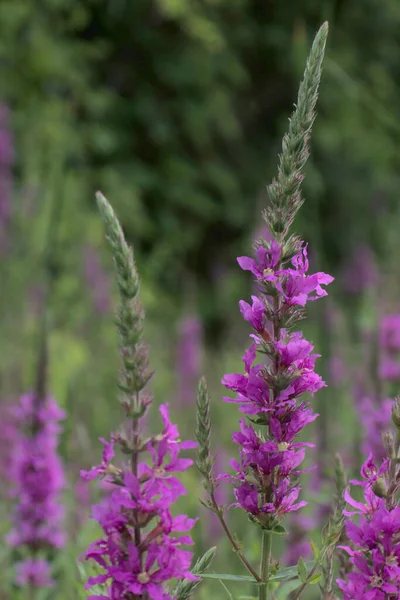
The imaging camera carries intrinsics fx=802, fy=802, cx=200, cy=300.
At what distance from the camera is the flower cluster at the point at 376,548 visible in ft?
3.91

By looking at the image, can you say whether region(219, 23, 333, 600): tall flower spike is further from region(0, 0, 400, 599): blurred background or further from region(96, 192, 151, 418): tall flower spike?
region(0, 0, 400, 599): blurred background

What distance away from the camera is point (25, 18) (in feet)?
25.3

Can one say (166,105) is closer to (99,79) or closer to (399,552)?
(99,79)

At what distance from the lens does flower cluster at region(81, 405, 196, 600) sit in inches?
45.0

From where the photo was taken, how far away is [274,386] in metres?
1.25

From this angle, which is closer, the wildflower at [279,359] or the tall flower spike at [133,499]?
the tall flower spike at [133,499]

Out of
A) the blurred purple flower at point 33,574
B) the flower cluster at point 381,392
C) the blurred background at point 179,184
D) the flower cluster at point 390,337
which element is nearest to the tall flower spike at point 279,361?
the flower cluster at point 381,392

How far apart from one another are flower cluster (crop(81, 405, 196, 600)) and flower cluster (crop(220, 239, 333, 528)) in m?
0.12

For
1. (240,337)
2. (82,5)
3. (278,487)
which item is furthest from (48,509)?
(82,5)

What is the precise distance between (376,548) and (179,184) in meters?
9.62

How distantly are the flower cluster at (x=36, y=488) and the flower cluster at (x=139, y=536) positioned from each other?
4.29 ft

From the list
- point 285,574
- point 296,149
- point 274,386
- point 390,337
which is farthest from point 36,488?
point 390,337

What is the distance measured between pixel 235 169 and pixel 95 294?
243 inches

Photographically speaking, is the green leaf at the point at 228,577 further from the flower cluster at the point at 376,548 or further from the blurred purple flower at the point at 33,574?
the blurred purple flower at the point at 33,574
